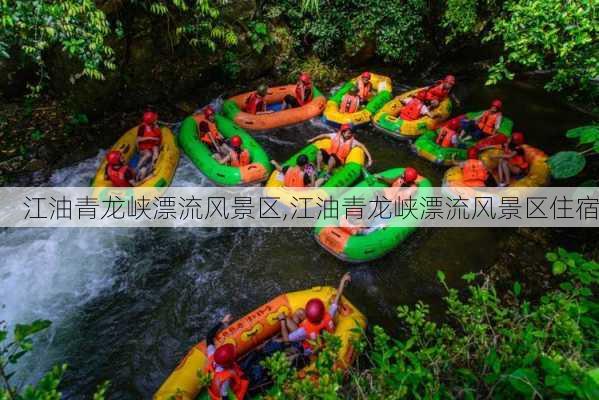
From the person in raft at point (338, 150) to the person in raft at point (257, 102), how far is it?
2.02 meters

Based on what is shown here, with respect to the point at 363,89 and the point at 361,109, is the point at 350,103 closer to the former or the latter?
the point at 361,109

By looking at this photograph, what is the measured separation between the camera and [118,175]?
585 cm

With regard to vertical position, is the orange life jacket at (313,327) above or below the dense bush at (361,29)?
below

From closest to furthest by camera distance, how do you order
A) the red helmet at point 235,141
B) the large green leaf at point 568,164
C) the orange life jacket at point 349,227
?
Answer: the large green leaf at point 568,164
the orange life jacket at point 349,227
the red helmet at point 235,141

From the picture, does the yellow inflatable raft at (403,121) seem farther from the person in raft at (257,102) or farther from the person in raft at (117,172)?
the person in raft at (117,172)

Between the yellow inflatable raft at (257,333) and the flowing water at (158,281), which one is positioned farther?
the flowing water at (158,281)

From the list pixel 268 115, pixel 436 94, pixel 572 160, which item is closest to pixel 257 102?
pixel 268 115

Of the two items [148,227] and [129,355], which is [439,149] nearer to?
[148,227]

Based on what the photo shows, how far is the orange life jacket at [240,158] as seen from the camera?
262 inches

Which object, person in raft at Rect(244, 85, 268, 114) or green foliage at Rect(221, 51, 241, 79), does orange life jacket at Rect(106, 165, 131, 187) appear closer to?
person in raft at Rect(244, 85, 268, 114)

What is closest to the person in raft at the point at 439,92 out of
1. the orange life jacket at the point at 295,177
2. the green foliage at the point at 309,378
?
the orange life jacket at the point at 295,177

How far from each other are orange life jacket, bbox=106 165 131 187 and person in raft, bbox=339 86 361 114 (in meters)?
4.53

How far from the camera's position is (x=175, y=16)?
22.9 ft

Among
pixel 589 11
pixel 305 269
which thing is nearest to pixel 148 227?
pixel 305 269
